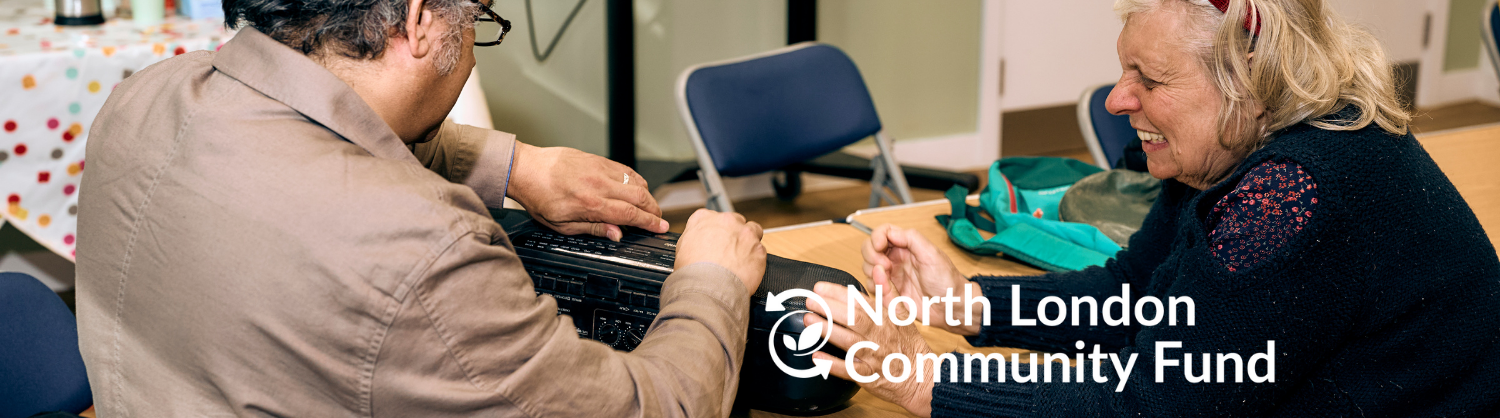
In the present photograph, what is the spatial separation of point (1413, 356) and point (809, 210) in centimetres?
286

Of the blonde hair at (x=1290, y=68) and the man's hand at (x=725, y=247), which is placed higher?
the blonde hair at (x=1290, y=68)

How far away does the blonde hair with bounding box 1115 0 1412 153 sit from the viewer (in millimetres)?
992

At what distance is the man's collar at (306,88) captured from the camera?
808mm

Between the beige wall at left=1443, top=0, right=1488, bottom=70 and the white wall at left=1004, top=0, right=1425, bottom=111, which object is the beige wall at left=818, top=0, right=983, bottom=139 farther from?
the beige wall at left=1443, top=0, right=1488, bottom=70

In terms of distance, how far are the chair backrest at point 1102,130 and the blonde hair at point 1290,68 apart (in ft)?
4.45

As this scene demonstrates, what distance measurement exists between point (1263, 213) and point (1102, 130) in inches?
59.7

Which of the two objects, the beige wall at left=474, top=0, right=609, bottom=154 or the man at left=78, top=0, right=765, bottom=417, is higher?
the man at left=78, top=0, right=765, bottom=417

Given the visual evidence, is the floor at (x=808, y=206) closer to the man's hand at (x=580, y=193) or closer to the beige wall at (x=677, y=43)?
the beige wall at (x=677, y=43)

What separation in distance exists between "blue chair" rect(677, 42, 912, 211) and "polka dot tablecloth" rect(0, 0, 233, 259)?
1.18 m

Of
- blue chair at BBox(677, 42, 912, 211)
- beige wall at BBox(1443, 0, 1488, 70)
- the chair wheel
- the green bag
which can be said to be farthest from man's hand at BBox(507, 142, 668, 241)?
beige wall at BBox(1443, 0, 1488, 70)

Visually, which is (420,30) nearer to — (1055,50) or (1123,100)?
(1123,100)

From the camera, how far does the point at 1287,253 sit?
0.93 m

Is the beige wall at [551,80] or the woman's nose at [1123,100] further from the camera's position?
the beige wall at [551,80]

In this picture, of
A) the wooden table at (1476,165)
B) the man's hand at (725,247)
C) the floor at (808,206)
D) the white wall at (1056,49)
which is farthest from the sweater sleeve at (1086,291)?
the white wall at (1056,49)
